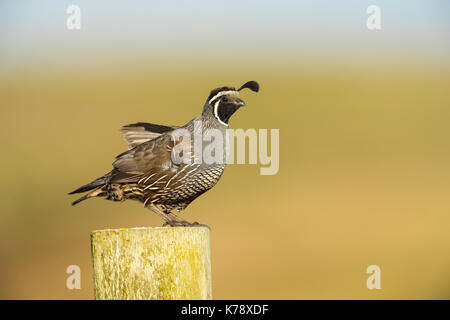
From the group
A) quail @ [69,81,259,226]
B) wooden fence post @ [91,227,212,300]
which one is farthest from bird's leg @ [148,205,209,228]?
wooden fence post @ [91,227,212,300]

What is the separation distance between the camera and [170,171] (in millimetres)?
5008

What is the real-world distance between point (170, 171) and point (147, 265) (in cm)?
142

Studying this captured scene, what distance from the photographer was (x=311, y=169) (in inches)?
563

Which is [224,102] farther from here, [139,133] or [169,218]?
[169,218]

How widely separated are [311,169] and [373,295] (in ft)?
18.6

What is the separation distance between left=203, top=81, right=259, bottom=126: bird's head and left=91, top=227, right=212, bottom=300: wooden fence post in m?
1.56

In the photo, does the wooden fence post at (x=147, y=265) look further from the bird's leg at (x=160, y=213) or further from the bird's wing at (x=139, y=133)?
the bird's wing at (x=139, y=133)

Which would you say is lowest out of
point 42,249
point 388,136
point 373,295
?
point 373,295

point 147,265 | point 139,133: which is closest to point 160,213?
point 139,133

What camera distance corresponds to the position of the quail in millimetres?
4895

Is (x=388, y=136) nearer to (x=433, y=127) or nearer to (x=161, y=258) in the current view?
(x=433, y=127)

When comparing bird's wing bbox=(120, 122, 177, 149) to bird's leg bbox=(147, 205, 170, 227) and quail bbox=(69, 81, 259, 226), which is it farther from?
bird's leg bbox=(147, 205, 170, 227)
